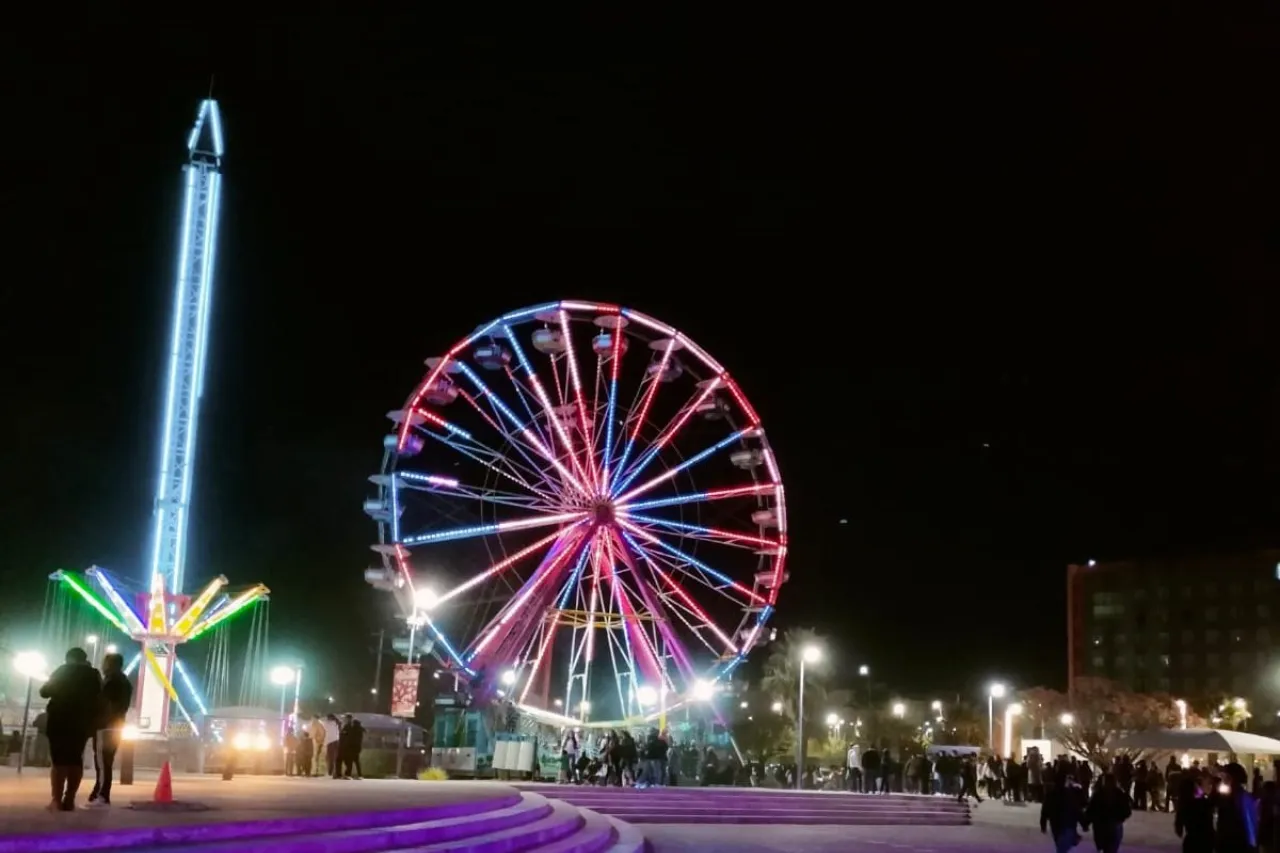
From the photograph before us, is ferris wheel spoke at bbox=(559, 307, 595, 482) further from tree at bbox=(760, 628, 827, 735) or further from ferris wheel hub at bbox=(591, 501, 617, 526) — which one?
tree at bbox=(760, 628, 827, 735)

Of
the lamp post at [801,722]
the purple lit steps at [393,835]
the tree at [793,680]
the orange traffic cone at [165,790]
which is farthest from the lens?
the tree at [793,680]

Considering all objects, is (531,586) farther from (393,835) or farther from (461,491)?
(393,835)

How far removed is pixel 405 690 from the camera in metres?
33.4

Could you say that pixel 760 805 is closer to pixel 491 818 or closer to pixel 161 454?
pixel 491 818

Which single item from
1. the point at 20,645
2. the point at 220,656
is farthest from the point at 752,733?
the point at 20,645

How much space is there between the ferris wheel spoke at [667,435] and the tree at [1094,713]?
1136 inches

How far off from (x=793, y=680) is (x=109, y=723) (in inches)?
2891

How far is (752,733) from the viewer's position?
83.4m

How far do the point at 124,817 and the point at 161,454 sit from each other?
20.0 meters

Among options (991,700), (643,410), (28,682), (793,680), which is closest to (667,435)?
(643,410)

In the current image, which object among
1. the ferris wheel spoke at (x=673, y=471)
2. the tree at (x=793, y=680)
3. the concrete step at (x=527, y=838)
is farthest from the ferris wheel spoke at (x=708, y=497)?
the tree at (x=793, y=680)

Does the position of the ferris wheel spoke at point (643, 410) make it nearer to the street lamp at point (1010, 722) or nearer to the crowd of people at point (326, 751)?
the crowd of people at point (326, 751)

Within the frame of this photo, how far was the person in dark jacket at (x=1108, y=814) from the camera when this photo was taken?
49.5ft

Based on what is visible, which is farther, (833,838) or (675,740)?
(675,740)
